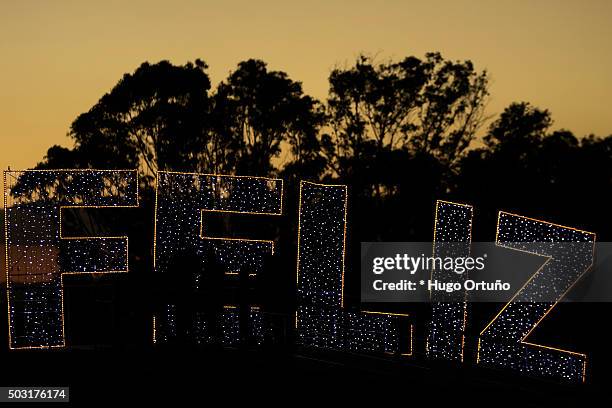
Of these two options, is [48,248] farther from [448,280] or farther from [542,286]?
[542,286]

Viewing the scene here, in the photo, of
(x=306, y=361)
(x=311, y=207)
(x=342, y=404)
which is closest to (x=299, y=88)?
(x=311, y=207)

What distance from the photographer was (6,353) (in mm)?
12289

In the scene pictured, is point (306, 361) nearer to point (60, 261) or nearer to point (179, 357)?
point (179, 357)

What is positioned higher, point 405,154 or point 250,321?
point 405,154

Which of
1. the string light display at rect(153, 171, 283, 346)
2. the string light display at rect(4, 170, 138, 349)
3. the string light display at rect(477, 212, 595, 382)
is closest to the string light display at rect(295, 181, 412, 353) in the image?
the string light display at rect(153, 171, 283, 346)

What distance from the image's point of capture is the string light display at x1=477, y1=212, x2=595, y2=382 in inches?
478

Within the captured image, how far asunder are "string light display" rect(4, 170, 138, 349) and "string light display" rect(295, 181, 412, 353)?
2.40 meters

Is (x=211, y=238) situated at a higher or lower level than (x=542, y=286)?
higher

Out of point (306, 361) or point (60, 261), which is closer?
point (306, 361)

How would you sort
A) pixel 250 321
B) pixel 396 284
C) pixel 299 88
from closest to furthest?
pixel 250 321 → pixel 396 284 → pixel 299 88

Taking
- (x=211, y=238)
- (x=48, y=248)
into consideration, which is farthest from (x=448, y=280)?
(x=48, y=248)

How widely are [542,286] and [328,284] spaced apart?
287cm

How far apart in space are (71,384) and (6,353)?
9.91ft

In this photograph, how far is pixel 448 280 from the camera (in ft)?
42.9
